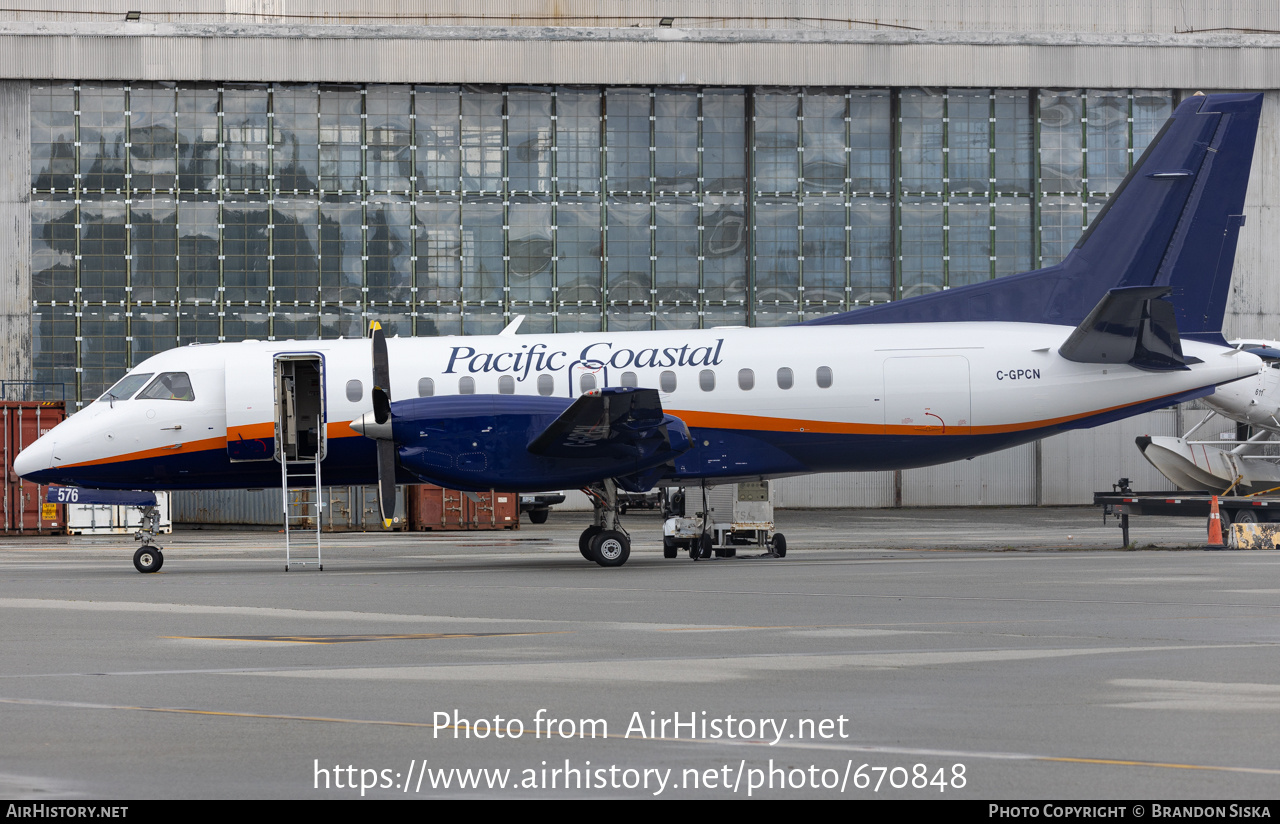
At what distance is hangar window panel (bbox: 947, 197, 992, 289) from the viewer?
4659 centimetres

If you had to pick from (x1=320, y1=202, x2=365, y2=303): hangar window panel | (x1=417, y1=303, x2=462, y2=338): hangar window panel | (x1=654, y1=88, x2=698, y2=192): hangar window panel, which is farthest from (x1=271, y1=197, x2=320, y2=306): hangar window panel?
(x1=654, y1=88, x2=698, y2=192): hangar window panel

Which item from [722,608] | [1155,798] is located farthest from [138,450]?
[1155,798]


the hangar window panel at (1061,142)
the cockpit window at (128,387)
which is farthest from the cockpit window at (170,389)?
the hangar window panel at (1061,142)

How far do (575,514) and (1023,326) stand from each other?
26550 millimetres

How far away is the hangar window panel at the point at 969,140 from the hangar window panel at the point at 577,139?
11930mm

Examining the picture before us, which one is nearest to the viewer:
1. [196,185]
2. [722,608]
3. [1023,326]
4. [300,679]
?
[300,679]

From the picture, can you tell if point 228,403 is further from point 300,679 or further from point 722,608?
point 300,679

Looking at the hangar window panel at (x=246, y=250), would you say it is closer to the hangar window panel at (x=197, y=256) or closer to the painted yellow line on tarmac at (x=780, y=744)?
the hangar window panel at (x=197, y=256)

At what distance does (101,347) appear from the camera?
4466cm

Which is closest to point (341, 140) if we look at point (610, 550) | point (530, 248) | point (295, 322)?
point (295, 322)

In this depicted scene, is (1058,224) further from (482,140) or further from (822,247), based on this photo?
(482,140)

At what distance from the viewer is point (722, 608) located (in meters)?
13.8

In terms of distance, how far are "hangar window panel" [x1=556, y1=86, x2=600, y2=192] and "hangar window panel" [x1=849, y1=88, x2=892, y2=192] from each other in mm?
8587
